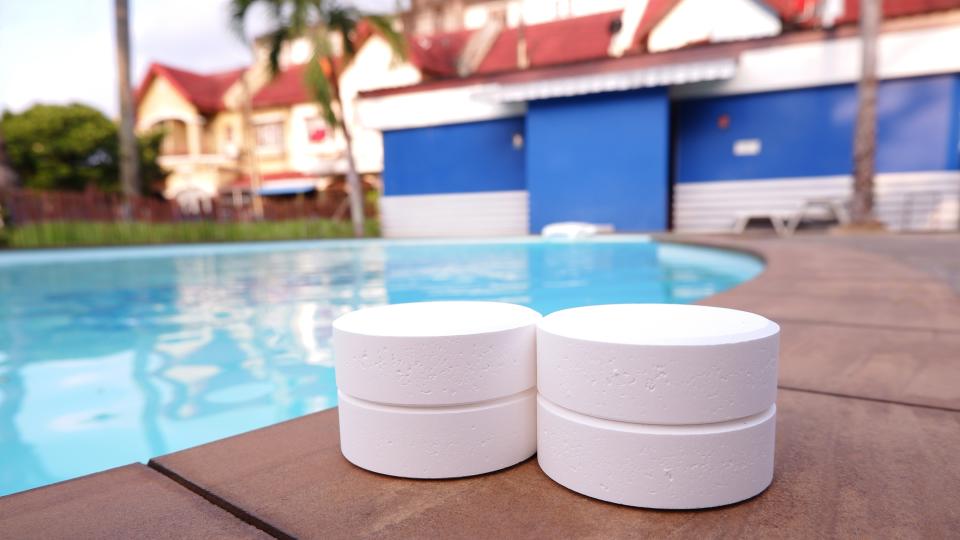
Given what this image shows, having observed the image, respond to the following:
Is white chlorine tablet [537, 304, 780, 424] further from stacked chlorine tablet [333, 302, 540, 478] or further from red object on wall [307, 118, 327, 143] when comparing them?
red object on wall [307, 118, 327, 143]

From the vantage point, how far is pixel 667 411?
1.00 metres

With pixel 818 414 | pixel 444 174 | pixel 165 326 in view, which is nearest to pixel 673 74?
pixel 444 174

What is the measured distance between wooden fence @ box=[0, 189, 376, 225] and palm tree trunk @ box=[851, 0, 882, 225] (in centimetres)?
1313

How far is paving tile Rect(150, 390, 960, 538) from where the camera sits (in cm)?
98

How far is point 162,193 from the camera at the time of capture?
2738 cm

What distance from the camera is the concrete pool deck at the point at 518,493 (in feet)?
3.24

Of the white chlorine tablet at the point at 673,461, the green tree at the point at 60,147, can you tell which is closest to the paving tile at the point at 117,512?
the white chlorine tablet at the point at 673,461

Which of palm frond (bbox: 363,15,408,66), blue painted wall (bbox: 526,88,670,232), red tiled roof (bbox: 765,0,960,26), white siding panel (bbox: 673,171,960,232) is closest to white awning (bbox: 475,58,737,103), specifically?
blue painted wall (bbox: 526,88,670,232)

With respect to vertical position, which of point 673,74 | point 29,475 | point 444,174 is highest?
point 673,74

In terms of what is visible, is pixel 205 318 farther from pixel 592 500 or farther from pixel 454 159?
pixel 454 159

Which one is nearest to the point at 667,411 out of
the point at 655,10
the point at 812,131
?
the point at 655,10

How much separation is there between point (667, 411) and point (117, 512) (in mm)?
1069

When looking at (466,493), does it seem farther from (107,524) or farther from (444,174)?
(444,174)

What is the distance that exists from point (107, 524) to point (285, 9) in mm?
15197
